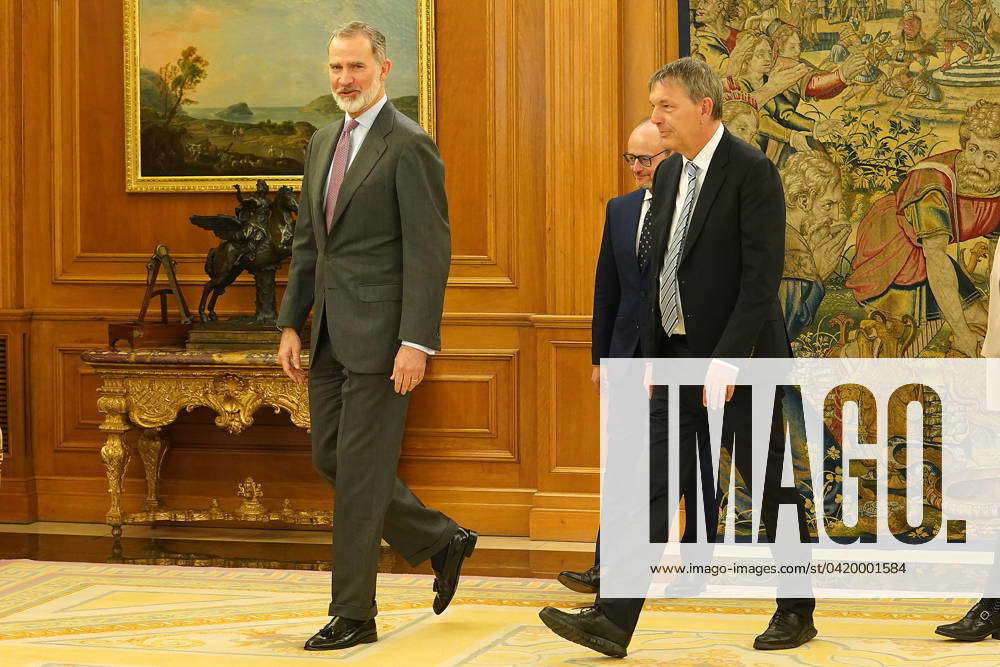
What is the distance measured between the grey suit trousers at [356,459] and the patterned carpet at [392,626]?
0.19 m

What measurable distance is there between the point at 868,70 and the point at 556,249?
149 centimetres

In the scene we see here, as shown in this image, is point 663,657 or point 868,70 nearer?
point 663,657

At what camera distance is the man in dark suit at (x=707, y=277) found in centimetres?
335

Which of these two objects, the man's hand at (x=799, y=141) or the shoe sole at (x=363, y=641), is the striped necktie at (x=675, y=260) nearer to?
the shoe sole at (x=363, y=641)

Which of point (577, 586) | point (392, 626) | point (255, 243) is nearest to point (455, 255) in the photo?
point (255, 243)

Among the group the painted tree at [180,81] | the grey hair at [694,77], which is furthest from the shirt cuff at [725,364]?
the painted tree at [180,81]

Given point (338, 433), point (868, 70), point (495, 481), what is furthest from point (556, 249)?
point (338, 433)

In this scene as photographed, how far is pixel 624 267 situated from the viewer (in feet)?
14.1

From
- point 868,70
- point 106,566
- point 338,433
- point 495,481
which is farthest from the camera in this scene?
point 495,481

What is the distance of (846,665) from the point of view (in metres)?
3.37

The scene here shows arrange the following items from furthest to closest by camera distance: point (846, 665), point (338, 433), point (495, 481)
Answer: point (495, 481)
point (338, 433)
point (846, 665)

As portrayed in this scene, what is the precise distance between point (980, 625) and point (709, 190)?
144cm

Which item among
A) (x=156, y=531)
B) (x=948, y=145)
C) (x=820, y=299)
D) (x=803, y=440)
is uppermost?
(x=948, y=145)

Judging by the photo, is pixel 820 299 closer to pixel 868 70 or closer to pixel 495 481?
pixel 868 70
